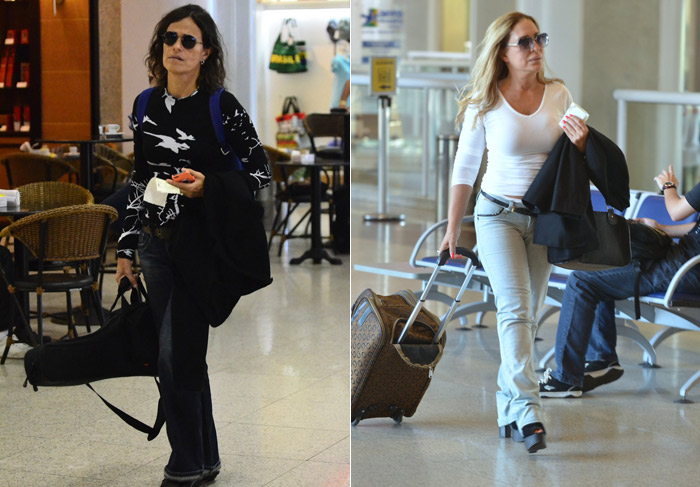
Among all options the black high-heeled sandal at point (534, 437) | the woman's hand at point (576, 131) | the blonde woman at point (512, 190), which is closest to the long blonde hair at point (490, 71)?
the blonde woman at point (512, 190)

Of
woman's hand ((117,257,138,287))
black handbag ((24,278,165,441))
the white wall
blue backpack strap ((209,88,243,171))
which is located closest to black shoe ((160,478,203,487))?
black handbag ((24,278,165,441))

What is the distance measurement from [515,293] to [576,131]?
0.48m

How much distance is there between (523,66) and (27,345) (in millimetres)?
3703

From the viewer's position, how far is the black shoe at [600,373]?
3.41 meters

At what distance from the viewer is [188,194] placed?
2867 millimetres

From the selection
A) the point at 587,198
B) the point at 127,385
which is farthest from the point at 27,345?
the point at 587,198

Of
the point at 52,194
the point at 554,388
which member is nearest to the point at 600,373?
the point at 554,388

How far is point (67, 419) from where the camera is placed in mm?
4090

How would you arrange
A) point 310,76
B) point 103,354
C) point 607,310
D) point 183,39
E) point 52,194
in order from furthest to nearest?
point 310,76, point 52,194, point 607,310, point 103,354, point 183,39

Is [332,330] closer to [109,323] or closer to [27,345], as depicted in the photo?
[27,345]

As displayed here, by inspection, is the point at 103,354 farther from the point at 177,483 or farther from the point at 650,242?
the point at 650,242

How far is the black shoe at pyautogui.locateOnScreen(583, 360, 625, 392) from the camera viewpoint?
341 centimetres

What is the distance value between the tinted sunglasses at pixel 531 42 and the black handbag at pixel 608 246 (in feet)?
2.69

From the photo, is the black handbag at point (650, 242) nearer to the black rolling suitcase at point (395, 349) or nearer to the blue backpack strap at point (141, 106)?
the black rolling suitcase at point (395, 349)
